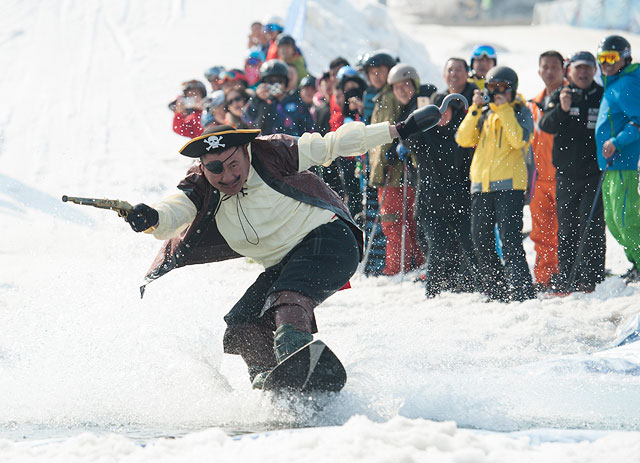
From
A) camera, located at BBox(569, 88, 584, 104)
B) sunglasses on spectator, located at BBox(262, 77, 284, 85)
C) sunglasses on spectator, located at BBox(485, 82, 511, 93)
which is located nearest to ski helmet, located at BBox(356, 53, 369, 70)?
sunglasses on spectator, located at BBox(262, 77, 284, 85)

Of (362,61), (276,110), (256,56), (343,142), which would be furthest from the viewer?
(256,56)

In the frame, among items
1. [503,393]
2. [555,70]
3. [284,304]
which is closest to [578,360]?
[503,393]

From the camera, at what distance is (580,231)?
693cm

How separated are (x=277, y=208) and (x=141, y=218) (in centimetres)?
67

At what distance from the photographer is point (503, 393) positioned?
429cm

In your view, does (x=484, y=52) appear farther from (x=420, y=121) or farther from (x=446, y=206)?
(x=420, y=121)

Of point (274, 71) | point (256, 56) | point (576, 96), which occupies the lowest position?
point (576, 96)

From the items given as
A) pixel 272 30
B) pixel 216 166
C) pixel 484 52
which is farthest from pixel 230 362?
pixel 272 30

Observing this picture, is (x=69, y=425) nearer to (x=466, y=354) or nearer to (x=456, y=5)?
(x=466, y=354)

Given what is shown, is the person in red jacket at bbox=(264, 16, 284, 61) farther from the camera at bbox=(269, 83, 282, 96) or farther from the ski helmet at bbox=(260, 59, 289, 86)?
the camera at bbox=(269, 83, 282, 96)

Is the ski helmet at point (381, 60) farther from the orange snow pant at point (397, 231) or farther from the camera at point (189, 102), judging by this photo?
the camera at point (189, 102)

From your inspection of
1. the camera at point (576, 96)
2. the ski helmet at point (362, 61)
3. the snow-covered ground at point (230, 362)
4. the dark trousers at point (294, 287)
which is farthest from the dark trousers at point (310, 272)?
the ski helmet at point (362, 61)

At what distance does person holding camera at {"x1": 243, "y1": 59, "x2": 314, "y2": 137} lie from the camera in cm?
912

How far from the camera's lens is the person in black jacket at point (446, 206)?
296 inches
